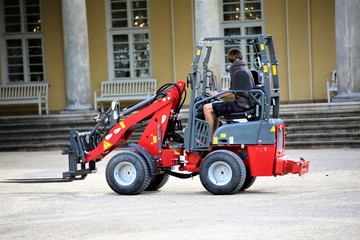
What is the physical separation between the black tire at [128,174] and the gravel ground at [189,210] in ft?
0.51

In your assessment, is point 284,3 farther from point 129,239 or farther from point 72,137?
point 129,239

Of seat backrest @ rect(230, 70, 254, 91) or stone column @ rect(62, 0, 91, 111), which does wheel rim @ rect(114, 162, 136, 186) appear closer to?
seat backrest @ rect(230, 70, 254, 91)

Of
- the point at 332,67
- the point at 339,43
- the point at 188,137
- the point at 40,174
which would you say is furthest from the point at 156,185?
the point at 332,67

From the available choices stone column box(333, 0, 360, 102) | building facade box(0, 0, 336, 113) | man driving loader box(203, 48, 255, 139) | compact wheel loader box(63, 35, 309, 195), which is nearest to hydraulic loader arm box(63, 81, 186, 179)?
compact wheel loader box(63, 35, 309, 195)

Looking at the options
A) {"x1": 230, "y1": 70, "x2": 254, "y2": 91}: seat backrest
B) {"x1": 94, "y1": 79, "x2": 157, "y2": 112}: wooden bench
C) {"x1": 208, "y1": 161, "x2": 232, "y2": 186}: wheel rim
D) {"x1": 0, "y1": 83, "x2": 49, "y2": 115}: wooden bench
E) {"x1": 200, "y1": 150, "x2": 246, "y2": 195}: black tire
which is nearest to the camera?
{"x1": 200, "y1": 150, "x2": 246, "y2": 195}: black tire

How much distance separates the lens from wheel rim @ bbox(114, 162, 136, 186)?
51.4ft

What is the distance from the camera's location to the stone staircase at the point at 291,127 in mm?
23500

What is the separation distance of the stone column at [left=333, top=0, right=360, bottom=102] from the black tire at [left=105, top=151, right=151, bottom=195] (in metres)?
10.2

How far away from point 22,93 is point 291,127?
30.0ft

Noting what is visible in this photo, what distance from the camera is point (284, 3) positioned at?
28922mm

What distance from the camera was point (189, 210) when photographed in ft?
44.3

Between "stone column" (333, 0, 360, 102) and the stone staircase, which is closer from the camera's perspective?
the stone staircase

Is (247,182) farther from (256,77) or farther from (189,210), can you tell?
(189,210)

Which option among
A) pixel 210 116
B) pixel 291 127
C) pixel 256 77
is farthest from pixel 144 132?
pixel 291 127
